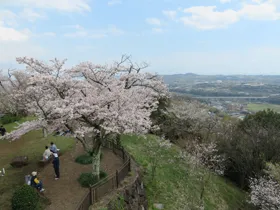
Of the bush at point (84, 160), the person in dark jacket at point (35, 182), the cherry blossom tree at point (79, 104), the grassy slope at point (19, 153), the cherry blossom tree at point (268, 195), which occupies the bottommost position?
the cherry blossom tree at point (268, 195)

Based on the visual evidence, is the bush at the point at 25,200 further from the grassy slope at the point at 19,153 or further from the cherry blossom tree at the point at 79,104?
the cherry blossom tree at the point at 79,104

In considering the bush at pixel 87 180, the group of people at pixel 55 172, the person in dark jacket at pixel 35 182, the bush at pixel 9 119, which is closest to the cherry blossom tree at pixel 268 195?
the bush at pixel 87 180

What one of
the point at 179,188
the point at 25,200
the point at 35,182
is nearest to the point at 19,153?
the point at 35,182

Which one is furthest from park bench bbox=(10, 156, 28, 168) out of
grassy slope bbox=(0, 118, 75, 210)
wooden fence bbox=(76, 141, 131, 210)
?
wooden fence bbox=(76, 141, 131, 210)

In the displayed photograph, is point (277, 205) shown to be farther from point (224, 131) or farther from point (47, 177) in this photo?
point (47, 177)

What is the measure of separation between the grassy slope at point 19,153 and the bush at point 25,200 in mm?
1248

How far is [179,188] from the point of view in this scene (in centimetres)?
1905

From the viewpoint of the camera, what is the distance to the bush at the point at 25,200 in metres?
10.5

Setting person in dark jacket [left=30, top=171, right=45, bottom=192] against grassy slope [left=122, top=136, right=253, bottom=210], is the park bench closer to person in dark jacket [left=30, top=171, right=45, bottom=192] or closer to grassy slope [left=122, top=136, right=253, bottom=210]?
person in dark jacket [left=30, top=171, right=45, bottom=192]

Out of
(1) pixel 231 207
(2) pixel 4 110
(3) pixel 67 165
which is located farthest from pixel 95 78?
(2) pixel 4 110

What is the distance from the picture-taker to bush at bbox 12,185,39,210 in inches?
413

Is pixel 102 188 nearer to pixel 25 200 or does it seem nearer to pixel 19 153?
pixel 25 200

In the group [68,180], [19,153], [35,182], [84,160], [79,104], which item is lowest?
A: [19,153]

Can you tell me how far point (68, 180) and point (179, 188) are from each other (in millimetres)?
8714
